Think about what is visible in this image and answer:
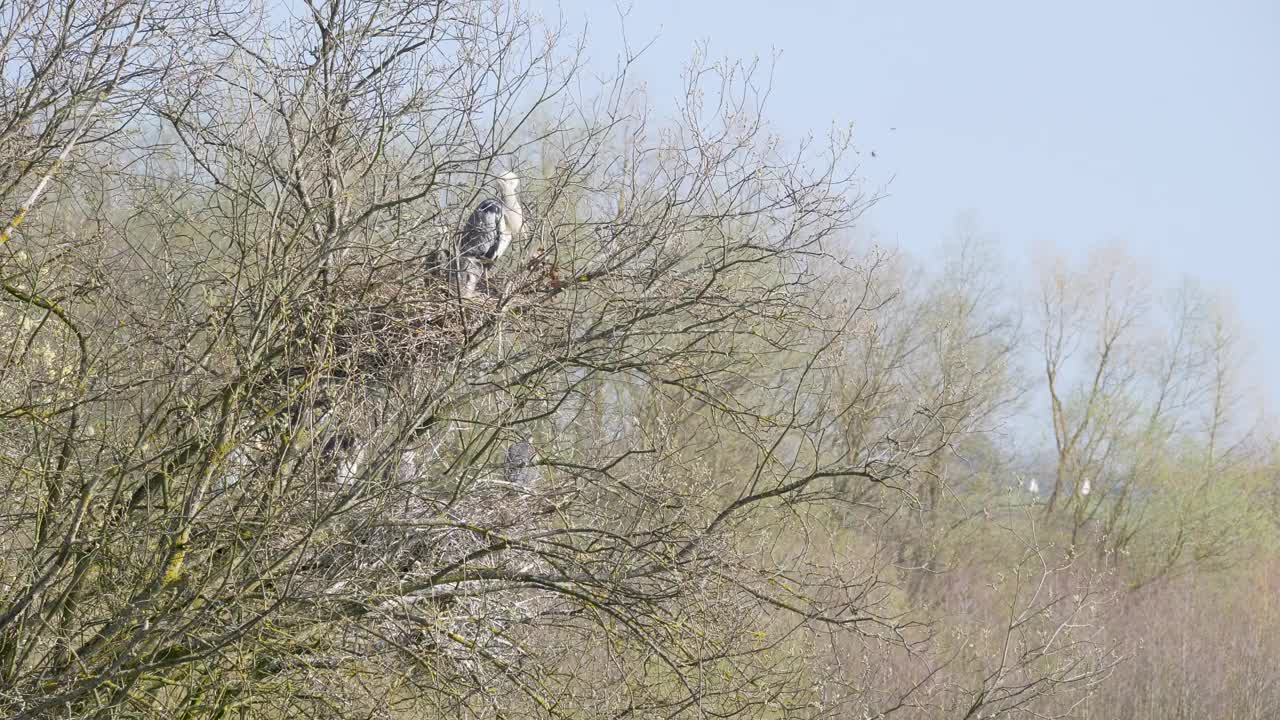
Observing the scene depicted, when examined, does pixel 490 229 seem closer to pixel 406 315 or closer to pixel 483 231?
pixel 483 231

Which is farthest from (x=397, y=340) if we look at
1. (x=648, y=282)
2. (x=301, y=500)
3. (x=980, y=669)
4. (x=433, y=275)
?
(x=980, y=669)

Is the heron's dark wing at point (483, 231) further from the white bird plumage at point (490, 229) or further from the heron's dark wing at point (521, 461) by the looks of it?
the heron's dark wing at point (521, 461)

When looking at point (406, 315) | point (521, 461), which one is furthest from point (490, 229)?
point (521, 461)

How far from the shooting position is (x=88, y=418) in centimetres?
668

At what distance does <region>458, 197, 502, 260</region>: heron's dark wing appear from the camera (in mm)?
5906

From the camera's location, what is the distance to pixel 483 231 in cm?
597

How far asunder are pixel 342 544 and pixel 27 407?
4.97 feet

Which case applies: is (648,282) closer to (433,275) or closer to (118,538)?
(433,275)

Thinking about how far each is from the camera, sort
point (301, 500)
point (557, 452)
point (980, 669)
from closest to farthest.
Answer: point (301, 500), point (557, 452), point (980, 669)

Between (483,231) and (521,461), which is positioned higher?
(483,231)

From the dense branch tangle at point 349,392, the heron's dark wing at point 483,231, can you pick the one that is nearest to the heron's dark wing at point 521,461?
the dense branch tangle at point 349,392

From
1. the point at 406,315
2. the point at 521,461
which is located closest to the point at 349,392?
the point at 406,315

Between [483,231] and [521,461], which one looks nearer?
[483,231]

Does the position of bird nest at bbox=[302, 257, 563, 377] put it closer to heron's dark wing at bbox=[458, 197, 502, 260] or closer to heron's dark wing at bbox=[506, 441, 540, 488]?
heron's dark wing at bbox=[458, 197, 502, 260]
